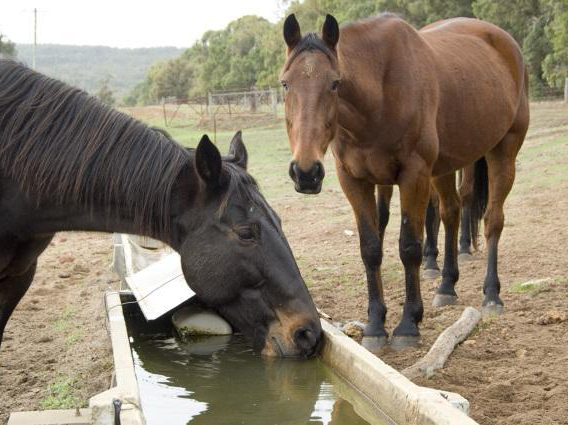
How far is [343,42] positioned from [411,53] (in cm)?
58

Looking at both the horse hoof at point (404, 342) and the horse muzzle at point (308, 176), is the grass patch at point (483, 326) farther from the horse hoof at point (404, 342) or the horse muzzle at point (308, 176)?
the horse muzzle at point (308, 176)

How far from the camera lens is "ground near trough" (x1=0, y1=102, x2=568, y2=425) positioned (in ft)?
15.1

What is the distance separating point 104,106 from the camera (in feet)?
13.2

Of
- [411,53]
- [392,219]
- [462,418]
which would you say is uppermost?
[411,53]

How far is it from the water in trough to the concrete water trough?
0.03 m

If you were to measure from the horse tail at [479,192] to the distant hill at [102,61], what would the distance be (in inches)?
4545

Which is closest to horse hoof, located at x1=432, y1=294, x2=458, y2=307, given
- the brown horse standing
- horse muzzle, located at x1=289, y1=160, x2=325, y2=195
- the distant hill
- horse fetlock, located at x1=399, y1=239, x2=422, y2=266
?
the brown horse standing

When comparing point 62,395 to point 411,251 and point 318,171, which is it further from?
point 411,251

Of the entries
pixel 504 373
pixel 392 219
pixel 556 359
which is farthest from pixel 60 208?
pixel 392 219

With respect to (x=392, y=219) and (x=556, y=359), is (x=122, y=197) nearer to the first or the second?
(x=556, y=359)

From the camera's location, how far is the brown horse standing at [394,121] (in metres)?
4.95

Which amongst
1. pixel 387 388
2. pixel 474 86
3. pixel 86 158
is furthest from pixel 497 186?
pixel 86 158

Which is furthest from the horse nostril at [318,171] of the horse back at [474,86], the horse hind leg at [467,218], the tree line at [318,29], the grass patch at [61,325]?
the tree line at [318,29]

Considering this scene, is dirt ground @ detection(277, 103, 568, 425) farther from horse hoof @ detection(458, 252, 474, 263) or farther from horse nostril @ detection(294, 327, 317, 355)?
horse nostril @ detection(294, 327, 317, 355)
